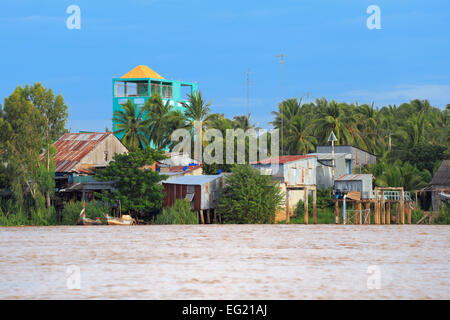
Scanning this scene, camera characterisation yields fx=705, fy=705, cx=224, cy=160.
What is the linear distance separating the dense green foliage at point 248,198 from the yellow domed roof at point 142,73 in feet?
94.2

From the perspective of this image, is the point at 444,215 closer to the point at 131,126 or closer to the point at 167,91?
the point at 131,126

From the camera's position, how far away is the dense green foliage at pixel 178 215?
135 feet

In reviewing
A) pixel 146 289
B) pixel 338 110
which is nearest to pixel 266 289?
pixel 146 289

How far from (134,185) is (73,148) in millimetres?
9976

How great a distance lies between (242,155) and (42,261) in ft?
92.3

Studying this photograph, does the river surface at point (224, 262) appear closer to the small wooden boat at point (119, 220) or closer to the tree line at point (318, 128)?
the small wooden boat at point (119, 220)

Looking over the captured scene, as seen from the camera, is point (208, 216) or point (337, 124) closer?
point (208, 216)

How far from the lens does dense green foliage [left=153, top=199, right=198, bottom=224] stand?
41.1m

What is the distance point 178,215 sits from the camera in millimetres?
41250

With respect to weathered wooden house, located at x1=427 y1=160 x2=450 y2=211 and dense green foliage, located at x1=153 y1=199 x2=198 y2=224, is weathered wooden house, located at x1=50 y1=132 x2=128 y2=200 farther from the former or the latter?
weathered wooden house, located at x1=427 y1=160 x2=450 y2=211

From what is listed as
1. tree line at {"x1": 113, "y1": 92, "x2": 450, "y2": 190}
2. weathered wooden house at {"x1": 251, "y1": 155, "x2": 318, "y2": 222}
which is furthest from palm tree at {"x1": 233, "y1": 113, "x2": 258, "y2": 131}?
weathered wooden house at {"x1": 251, "y1": 155, "x2": 318, "y2": 222}

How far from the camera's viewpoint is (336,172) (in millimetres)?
53781

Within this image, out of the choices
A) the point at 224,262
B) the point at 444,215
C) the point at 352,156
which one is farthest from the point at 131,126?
the point at 224,262

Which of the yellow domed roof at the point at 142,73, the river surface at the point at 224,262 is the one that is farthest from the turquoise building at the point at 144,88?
the river surface at the point at 224,262
